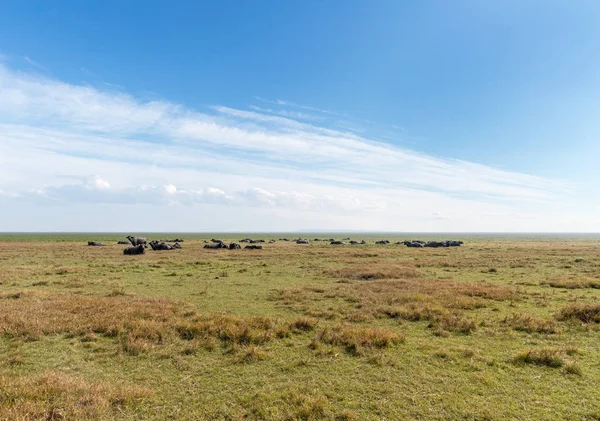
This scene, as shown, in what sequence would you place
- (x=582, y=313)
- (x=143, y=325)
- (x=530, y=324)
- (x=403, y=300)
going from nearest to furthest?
(x=143, y=325), (x=530, y=324), (x=582, y=313), (x=403, y=300)

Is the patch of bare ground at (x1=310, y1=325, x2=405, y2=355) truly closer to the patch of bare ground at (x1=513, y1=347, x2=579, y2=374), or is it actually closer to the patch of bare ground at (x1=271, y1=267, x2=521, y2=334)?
the patch of bare ground at (x1=271, y1=267, x2=521, y2=334)

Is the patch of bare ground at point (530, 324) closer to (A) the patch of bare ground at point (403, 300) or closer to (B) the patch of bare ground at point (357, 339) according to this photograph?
(A) the patch of bare ground at point (403, 300)

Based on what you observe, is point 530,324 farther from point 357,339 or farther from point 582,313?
point 357,339

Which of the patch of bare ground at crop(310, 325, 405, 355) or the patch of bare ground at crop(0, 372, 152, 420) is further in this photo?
the patch of bare ground at crop(310, 325, 405, 355)

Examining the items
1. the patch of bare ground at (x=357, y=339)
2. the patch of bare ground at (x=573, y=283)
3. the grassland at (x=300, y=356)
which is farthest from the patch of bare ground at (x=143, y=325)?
the patch of bare ground at (x=573, y=283)

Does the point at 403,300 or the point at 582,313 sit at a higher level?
the point at 582,313

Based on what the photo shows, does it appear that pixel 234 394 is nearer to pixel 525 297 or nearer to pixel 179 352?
pixel 179 352

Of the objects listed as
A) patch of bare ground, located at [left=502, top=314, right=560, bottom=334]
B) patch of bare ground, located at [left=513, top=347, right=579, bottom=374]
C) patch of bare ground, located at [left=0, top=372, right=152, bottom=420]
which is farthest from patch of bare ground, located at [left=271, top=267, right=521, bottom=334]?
patch of bare ground, located at [left=0, top=372, right=152, bottom=420]

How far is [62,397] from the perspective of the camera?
24.1 ft

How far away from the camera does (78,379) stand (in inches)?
328

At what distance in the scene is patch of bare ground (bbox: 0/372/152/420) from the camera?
22.0 ft

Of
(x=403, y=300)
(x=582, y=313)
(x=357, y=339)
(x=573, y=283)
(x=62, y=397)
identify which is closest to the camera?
(x=62, y=397)

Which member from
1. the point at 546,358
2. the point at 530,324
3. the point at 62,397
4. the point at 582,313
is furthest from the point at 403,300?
the point at 62,397

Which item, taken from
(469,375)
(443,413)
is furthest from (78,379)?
(469,375)
